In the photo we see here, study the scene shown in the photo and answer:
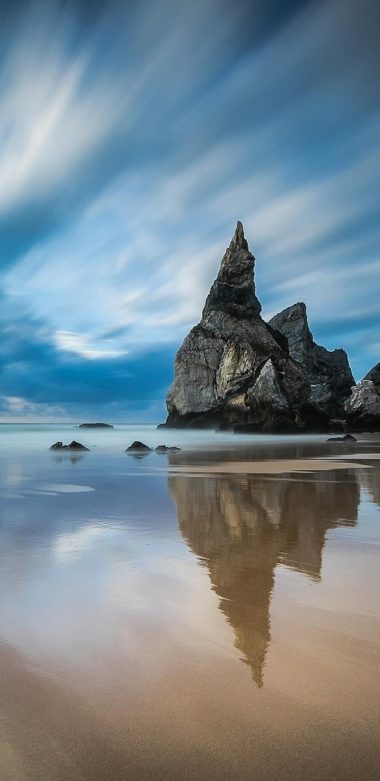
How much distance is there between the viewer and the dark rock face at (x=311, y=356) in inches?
3558

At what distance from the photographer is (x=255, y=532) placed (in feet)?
19.1

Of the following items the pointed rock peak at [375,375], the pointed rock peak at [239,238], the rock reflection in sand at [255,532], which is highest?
the pointed rock peak at [239,238]

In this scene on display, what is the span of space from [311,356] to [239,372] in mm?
36585

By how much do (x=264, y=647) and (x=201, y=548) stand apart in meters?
2.32

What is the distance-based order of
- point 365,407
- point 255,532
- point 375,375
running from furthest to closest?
point 375,375 → point 365,407 → point 255,532

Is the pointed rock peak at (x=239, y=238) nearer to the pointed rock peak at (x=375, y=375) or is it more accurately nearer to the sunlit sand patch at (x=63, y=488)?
the pointed rock peak at (x=375, y=375)

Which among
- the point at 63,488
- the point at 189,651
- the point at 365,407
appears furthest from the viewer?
the point at 365,407

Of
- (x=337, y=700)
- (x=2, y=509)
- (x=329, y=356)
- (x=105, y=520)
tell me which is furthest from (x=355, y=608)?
(x=329, y=356)

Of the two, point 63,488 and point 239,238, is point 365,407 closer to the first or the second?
point 239,238

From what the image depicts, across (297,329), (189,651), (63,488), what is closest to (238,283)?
(297,329)

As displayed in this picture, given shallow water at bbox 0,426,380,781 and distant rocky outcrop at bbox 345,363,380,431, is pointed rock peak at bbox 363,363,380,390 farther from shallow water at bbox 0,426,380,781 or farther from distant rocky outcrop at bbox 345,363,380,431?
shallow water at bbox 0,426,380,781

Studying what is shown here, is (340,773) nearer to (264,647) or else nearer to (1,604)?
(264,647)

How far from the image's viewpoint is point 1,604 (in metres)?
3.33

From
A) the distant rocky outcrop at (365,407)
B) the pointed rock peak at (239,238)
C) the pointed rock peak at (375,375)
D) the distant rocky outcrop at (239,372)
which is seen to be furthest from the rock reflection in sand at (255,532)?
the pointed rock peak at (239,238)
